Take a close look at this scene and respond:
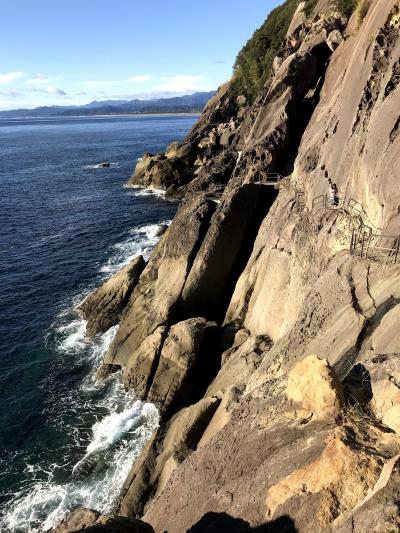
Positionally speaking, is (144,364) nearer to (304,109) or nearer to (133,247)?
(304,109)

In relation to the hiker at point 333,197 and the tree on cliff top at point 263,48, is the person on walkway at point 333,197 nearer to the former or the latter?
the hiker at point 333,197

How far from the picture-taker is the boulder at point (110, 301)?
36.2 m

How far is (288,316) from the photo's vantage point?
76.7 ft

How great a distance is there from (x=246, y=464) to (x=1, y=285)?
1519 inches

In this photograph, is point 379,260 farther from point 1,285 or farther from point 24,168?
point 24,168

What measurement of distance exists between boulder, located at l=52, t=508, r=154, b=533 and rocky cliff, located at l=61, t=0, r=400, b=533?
5.33 ft

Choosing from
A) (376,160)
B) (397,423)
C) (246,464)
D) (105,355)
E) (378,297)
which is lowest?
(105,355)

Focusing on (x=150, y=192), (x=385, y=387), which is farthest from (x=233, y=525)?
(x=150, y=192)

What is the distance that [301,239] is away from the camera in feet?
79.9

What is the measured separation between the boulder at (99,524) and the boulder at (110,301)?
22.7 metres

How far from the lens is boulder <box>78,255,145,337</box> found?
119 ft

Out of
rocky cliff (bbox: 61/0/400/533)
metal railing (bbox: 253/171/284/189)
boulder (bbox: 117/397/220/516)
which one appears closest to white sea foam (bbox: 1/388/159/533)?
rocky cliff (bbox: 61/0/400/533)

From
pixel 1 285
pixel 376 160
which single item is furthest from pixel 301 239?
pixel 1 285

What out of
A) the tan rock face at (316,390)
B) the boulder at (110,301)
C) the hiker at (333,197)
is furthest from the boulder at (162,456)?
the boulder at (110,301)
